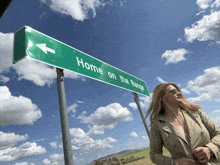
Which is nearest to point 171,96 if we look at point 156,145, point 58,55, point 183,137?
point 183,137

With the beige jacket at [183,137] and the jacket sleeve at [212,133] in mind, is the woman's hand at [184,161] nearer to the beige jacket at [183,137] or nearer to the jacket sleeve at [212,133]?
the beige jacket at [183,137]

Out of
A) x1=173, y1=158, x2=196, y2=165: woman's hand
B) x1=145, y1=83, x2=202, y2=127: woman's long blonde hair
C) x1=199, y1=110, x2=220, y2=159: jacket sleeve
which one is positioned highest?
x1=145, y1=83, x2=202, y2=127: woman's long blonde hair

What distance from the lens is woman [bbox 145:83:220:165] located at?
147cm

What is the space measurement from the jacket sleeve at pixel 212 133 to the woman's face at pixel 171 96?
14.0 inches

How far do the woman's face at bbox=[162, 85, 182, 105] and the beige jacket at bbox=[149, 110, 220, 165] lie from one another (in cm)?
18

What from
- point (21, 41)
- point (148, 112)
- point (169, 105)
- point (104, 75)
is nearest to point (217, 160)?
point (169, 105)

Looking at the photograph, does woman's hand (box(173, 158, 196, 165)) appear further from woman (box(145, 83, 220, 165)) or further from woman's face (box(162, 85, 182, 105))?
woman's face (box(162, 85, 182, 105))

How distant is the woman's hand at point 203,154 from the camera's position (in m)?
1.40

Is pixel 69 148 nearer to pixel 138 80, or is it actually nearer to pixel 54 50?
pixel 54 50

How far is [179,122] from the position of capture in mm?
1682

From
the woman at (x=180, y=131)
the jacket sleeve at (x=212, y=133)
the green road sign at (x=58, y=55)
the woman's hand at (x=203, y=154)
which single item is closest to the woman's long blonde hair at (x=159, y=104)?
the woman at (x=180, y=131)

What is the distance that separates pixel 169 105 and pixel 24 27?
2459 mm

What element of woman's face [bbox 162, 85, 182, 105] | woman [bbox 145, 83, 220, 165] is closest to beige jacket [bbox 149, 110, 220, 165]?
woman [bbox 145, 83, 220, 165]

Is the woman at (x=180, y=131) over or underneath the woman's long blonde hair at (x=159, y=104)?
underneath
